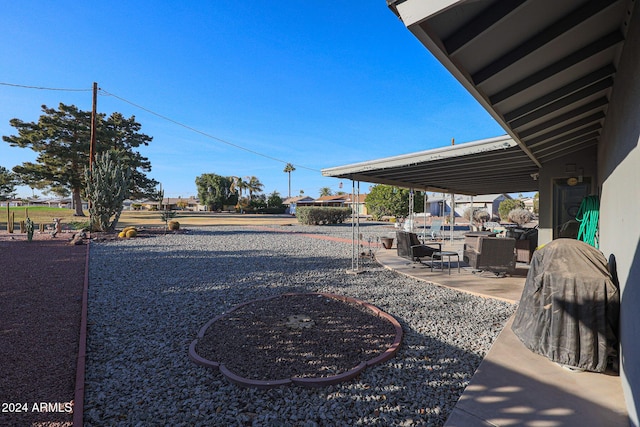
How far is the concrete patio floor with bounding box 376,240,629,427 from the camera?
2.12 meters

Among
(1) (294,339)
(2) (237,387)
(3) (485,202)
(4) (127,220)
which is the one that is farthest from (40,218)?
(3) (485,202)

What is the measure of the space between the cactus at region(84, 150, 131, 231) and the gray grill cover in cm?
1804

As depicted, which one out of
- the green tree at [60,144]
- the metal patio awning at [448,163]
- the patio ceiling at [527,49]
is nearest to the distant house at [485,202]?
the metal patio awning at [448,163]

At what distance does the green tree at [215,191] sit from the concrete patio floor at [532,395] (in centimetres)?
5880

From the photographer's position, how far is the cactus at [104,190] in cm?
1560

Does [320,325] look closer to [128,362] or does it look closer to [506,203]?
[128,362]

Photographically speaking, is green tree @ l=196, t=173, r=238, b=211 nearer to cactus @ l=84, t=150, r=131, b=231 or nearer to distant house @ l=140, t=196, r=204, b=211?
distant house @ l=140, t=196, r=204, b=211

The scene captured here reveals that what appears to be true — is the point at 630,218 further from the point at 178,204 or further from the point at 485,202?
the point at 178,204

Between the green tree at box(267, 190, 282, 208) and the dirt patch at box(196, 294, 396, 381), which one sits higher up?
the green tree at box(267, 190, 282, 208)

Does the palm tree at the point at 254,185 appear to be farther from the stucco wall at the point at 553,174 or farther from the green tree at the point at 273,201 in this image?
the stucco wall at the point at 553,174

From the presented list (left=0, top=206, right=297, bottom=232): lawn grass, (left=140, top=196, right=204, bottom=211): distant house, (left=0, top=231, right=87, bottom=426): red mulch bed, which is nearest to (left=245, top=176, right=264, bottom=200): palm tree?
(left=140, top=196, right=204, bottom=211): distant house

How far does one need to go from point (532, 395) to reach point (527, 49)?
2766mm

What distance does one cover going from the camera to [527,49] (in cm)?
246

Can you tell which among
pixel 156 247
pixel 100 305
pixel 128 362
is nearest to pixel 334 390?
pixel 128 362
